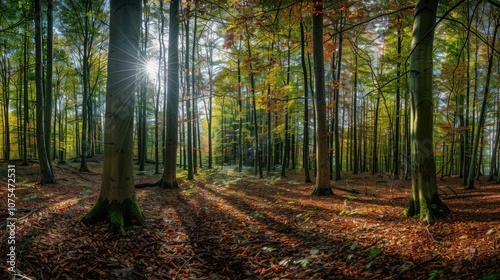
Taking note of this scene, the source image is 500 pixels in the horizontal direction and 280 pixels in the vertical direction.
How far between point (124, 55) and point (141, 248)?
3113 mm

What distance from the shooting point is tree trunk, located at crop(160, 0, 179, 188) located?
926 centimetres

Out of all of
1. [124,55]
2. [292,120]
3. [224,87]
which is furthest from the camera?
[292,120]

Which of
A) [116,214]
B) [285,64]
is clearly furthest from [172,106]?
[285,64]

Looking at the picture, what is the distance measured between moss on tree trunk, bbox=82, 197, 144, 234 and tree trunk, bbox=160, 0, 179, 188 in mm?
5302

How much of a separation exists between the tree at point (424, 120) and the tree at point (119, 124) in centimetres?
492

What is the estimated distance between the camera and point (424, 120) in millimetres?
3938

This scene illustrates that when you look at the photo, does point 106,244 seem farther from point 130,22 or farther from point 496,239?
point 496,239

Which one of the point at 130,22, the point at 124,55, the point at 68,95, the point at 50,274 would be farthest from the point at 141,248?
the point at 68,95

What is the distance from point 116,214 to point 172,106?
6.44m

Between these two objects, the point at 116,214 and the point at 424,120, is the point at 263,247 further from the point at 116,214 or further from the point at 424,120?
the point at 424,120

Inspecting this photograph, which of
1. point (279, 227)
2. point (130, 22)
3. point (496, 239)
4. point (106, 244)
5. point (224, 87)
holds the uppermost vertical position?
point (224, 87)

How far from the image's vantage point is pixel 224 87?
52.1 feet

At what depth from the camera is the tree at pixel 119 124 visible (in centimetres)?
381

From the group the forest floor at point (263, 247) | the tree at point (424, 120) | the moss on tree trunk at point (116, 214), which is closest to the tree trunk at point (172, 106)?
the forest floor at point (263, 247)
